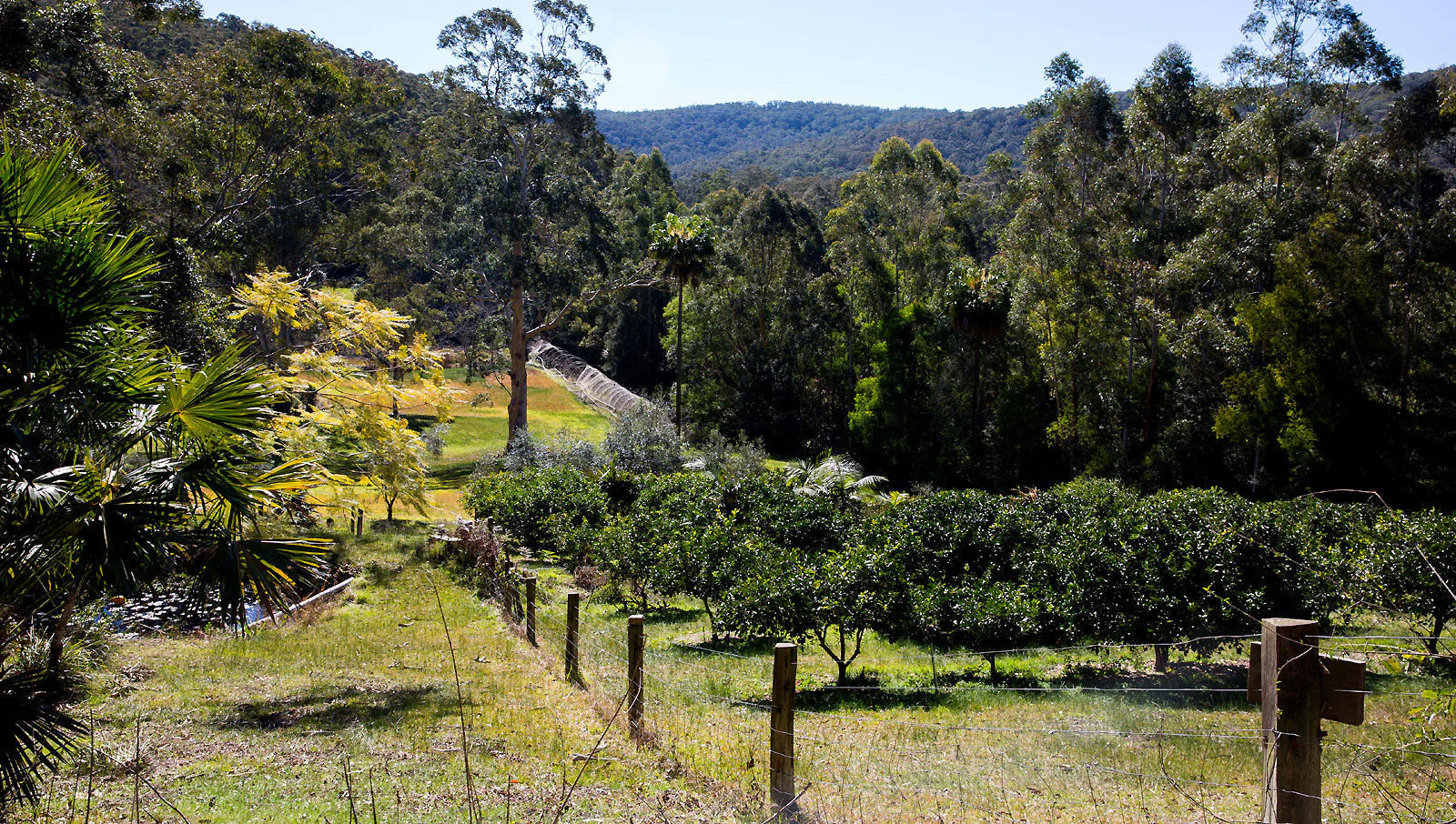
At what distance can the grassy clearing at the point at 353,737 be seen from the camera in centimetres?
560

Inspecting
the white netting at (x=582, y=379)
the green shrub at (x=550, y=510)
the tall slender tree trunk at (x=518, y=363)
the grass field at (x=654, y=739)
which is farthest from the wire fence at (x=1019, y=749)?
the white netting at (x=582, y=379)

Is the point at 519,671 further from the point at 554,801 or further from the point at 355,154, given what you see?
the point at 355,154

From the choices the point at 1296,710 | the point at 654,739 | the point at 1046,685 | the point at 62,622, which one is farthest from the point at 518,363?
the point at 1296,710

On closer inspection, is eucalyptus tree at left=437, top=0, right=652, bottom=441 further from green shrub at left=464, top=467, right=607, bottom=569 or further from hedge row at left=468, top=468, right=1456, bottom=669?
hedge row at left=468, top=468, right=1456, bottom=669

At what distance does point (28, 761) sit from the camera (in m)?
4.19

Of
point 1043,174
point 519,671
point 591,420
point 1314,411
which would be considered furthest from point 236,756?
point 591,420

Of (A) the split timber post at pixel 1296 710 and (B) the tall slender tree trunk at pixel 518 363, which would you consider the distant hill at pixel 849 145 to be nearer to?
(B) the tall slender tree trunk at pixel 518 363

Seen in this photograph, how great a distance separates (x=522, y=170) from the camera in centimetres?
3628

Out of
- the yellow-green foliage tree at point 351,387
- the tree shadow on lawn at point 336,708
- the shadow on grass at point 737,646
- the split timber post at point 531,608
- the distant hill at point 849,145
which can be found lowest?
the shadow on grass at point 737,646

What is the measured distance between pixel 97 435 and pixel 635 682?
4201 millimetres

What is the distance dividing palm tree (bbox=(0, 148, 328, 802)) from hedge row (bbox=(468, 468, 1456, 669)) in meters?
7.78

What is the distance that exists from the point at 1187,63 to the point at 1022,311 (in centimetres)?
1101

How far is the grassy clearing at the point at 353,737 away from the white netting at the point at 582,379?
113 ft

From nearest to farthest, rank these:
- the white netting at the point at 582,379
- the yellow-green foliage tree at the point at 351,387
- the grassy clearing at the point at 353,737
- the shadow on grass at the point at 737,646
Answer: the grassy clearing at the point at 353,737, the yellow-green foliage tree at the point at 351,387, the shadow on grass at the point at 737,646, the white netting at the point at 582,379
